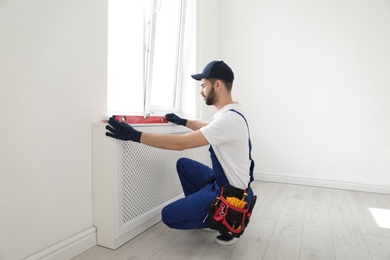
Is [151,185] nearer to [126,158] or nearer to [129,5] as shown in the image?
[126,158]

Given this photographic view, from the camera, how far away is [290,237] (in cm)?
175

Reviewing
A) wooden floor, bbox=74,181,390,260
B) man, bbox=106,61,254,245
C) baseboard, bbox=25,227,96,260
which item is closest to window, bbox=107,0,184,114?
man, bbox=106,61,254,245

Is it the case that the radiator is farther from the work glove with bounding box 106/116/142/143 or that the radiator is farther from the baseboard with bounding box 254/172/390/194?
the baseboard with bounding box 254/172/390/194

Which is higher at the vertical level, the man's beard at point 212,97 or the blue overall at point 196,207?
the man's beard at point 212,97

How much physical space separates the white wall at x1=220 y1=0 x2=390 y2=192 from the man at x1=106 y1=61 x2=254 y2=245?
1808 mm

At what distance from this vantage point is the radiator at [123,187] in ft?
4.94

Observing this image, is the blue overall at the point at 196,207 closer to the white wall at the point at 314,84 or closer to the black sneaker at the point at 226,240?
the black sneaker at the point at 226,240

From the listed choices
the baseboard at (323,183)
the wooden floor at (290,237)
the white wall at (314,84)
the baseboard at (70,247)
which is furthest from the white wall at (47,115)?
the baseboard at (323,183)

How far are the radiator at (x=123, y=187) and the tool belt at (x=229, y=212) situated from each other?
1.74 ft

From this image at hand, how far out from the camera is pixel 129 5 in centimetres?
210

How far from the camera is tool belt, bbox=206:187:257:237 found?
1.49 metres

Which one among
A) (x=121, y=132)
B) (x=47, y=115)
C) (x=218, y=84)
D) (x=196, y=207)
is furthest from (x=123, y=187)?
(x=218, y=84)

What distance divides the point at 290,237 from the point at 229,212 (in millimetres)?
601

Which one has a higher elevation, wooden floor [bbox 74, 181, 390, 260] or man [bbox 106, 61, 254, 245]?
man [bbox 106, 61, 254, 245]
